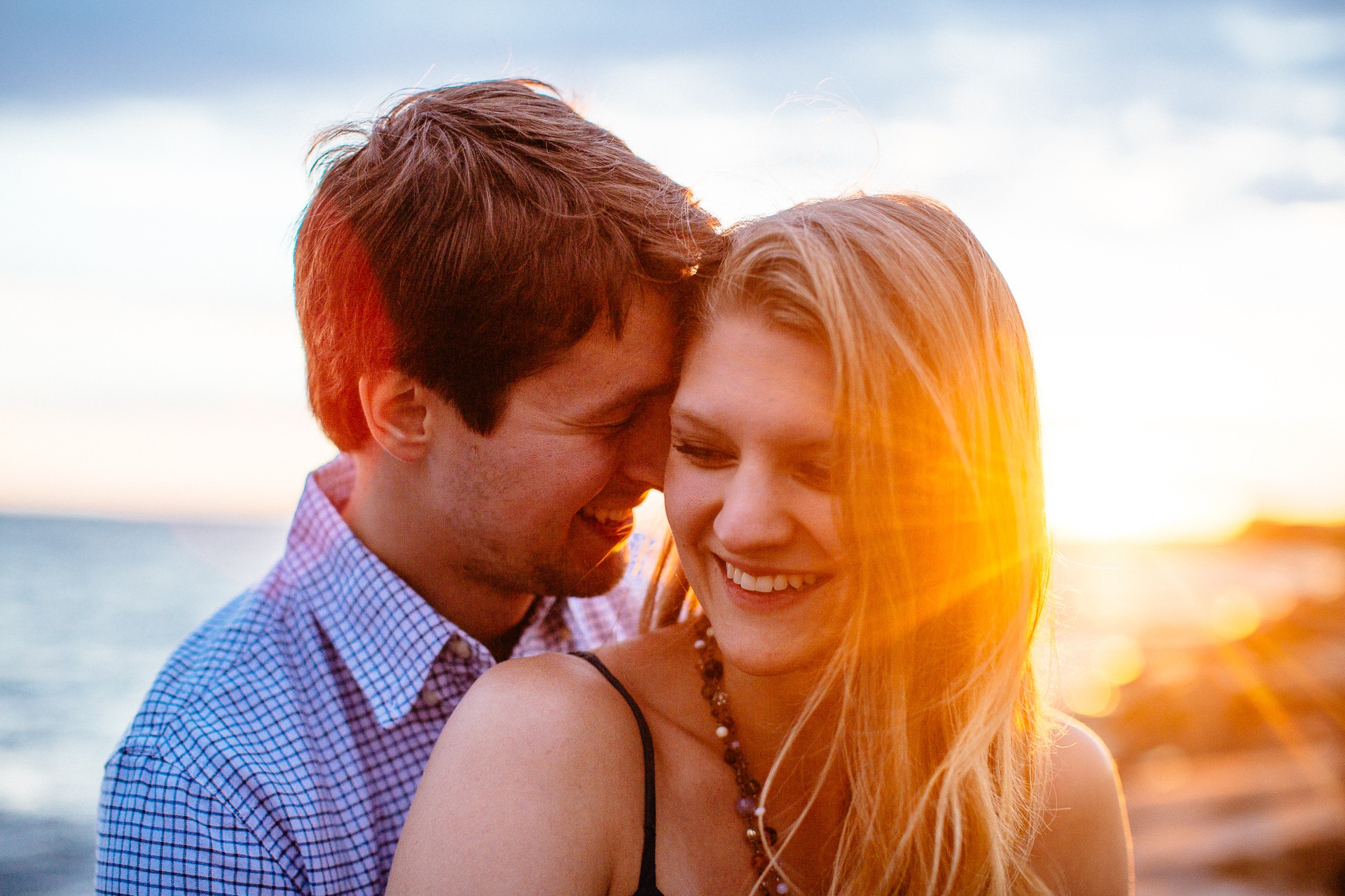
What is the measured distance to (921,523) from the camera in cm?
226

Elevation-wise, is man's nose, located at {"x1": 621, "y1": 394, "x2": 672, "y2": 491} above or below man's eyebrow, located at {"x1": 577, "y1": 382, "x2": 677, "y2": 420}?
below

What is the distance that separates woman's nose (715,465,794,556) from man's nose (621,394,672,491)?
690 mm

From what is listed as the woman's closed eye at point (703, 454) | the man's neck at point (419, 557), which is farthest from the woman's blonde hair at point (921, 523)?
the man's neck at point (419, 557)

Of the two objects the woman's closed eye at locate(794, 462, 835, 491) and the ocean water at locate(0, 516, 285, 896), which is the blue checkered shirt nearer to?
the woman's closed eye at locate(794, 462, 835, 491)

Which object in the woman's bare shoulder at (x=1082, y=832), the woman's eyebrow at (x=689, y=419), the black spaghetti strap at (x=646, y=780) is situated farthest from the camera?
the woman's bare shoulder at (x=1082, y=832)

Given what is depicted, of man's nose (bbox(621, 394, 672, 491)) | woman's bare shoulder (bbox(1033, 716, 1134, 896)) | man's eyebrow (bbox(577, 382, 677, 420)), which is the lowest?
woman's bare shoulder (bbox(1033, 716, 1134, 896))

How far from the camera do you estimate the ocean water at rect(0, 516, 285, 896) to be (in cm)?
1033

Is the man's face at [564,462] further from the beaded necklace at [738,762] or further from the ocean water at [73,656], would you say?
the ocean water at [73,656]

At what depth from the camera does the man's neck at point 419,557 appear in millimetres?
2957

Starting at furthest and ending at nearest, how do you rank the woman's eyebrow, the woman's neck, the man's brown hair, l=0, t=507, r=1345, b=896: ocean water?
l=0, t=507, r=1345, b=896: ocean water, the man's brown hair, the woman's neck, the woman's eyebrow

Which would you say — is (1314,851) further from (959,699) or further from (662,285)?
(662,285)

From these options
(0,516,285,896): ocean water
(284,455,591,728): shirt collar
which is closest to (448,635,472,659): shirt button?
(284,455,591,728): shirt collar

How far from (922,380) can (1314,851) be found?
24.4 feet

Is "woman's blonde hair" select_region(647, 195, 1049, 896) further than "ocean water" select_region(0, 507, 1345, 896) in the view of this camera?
No
